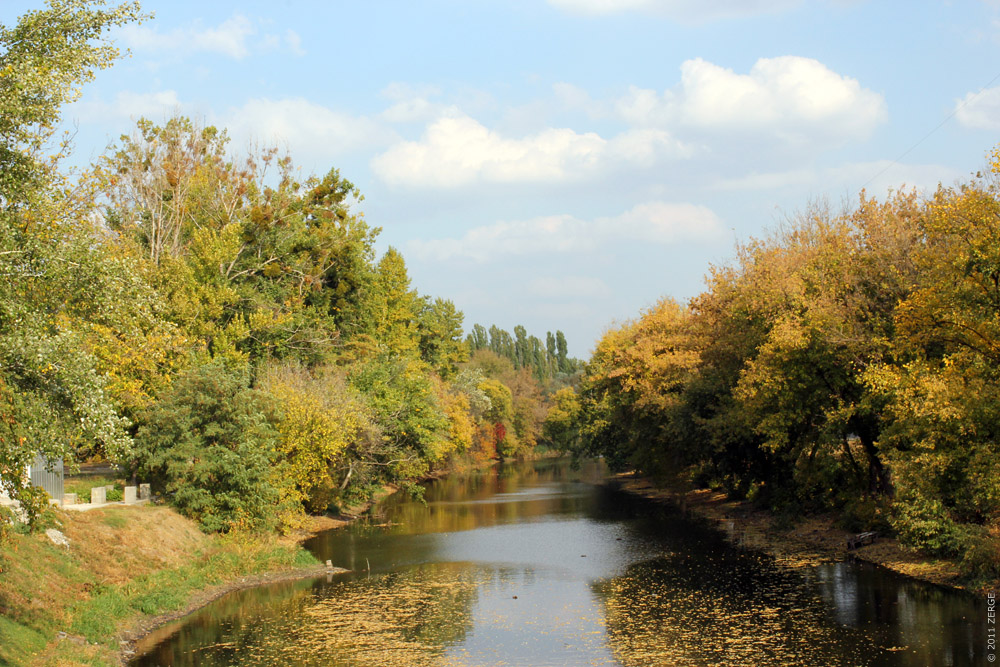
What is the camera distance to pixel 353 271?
5488 cm

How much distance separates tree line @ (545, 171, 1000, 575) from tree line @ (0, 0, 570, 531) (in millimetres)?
17278

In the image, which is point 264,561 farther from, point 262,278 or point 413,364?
point 413,364

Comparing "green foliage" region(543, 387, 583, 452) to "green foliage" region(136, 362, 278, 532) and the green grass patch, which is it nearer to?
"green foliage" region(136, 362, 278, 532)

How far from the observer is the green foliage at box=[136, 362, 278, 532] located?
31.6m

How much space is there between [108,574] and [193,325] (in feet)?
55.9

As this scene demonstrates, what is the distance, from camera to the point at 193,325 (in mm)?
39656

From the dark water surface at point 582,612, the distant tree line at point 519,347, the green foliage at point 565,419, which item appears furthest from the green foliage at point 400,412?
the distant tree line at point 519,347

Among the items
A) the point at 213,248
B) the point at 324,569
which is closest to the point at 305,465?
the point at 324,569

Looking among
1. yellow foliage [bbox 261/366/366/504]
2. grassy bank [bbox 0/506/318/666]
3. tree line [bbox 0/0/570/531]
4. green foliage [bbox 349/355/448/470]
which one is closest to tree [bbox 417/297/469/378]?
tree line [bbox 0/0/570/531]

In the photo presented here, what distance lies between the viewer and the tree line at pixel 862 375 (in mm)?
22250

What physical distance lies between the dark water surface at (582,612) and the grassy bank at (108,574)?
1.26 metres

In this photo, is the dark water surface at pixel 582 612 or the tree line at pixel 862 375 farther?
the tree line at pixel 862 375

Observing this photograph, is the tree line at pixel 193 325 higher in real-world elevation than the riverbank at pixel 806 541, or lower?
higher

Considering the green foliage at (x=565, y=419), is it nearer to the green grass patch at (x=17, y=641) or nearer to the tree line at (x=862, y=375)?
the tree line at (x=862, y=375)
